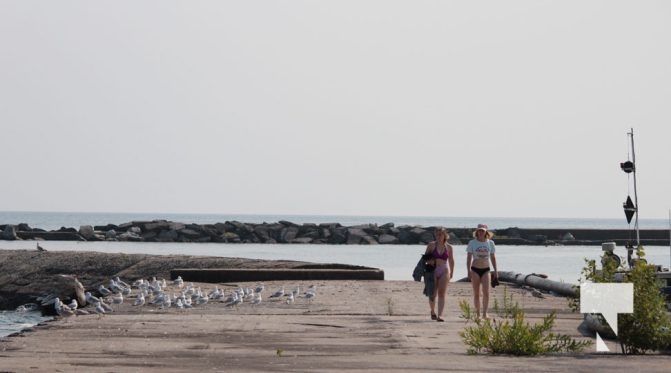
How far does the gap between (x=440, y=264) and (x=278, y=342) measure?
15.8 feet

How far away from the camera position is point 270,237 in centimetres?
10412

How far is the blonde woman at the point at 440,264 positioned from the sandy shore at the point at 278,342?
342mm

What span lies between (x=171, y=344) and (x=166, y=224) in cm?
8806

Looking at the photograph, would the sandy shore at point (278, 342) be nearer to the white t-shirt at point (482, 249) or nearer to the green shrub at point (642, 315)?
the green shrub at point (642, 315)

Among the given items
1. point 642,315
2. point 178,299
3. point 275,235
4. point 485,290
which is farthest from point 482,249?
point 275,235

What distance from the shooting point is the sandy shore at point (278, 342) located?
49.7 feet

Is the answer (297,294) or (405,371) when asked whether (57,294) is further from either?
(405,371)

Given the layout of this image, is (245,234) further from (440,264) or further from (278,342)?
(278,342)

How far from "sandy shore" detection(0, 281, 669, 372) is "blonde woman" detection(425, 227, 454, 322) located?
A: 1.12 ft

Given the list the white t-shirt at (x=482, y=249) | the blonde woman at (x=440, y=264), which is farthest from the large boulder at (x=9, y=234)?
the white t-shirt at (x=482, y=249)

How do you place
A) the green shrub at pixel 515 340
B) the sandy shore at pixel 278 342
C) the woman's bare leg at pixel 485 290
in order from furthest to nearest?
the woman's bare leg at pixel 485 290, the green shrub at pixel 515 340, the sandy shore at pixel 278 342

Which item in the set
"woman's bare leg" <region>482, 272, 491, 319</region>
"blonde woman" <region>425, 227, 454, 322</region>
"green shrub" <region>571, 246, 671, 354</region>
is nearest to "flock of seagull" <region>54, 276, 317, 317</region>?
"blonde woman" <region>425, 227, 454, 322</region>

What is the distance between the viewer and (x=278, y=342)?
1812 centimetres

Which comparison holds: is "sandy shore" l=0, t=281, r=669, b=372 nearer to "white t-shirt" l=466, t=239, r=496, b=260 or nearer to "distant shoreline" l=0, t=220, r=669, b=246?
"white t-shirt" l=466, t=239, r=496, b=260
